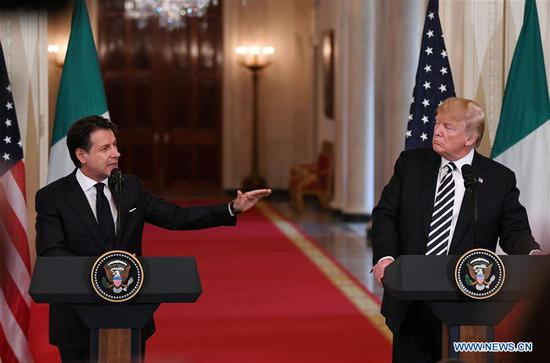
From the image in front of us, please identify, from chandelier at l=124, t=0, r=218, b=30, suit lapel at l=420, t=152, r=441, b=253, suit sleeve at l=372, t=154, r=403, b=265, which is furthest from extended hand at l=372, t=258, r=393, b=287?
chandelier at l=124, t=0, r=218, b=30

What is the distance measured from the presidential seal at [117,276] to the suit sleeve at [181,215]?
851 mm

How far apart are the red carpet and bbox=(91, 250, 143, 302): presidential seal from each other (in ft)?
11.6

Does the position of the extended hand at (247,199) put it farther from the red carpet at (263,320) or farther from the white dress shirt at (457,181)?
the red carpet at (263,320)

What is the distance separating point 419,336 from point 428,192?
0.66m

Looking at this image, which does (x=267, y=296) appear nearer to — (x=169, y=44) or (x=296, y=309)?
(x=296, y=309)

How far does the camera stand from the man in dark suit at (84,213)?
4055 mm

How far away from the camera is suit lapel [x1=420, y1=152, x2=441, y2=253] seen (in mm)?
4148

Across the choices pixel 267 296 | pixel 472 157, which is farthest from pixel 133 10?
pixel 472 157

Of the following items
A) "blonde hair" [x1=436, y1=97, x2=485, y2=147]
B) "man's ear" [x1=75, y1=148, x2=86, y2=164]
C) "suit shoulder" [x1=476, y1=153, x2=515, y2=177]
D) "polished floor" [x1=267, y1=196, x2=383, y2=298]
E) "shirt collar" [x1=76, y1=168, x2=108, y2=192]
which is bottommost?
"polished floor" [x1=267, y1=196, x2=383, y2=298]

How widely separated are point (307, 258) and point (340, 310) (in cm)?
384

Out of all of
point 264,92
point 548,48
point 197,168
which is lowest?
point 197,168

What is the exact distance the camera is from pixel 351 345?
24.2 feet

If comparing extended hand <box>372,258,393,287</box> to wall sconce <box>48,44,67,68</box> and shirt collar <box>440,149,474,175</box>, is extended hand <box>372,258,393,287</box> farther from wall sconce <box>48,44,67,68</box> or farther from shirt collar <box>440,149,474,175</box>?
wall sconce <box>48,44,67,68</box>

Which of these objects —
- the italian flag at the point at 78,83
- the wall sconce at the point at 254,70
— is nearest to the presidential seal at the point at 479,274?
the italian flag at the point at 78,83
